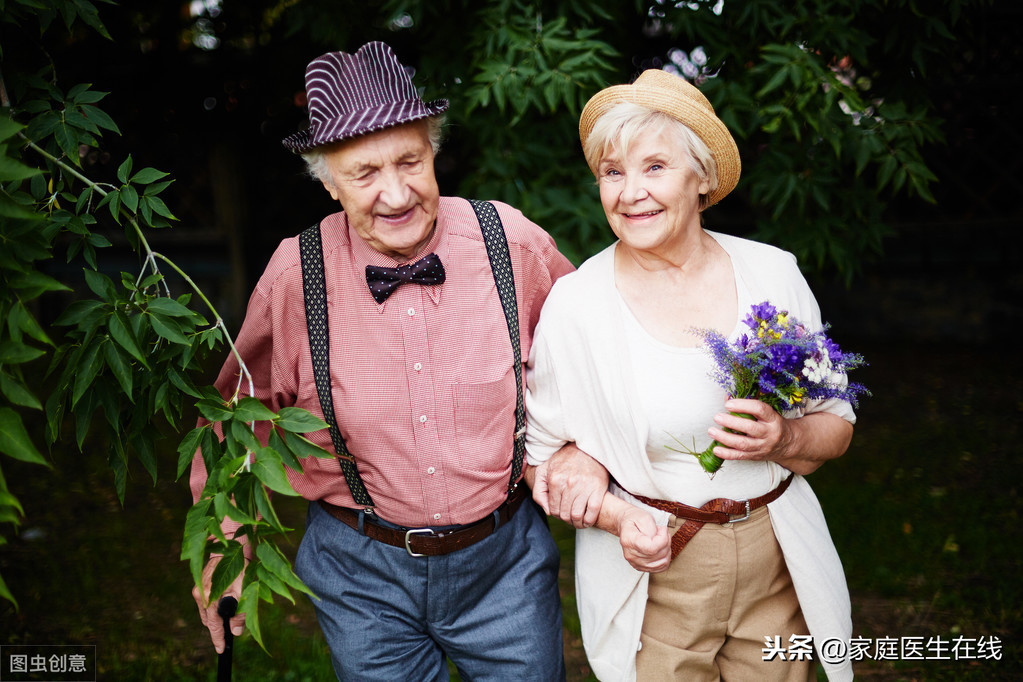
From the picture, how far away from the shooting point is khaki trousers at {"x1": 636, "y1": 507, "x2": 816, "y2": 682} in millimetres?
1993

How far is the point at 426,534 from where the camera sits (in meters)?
2.05

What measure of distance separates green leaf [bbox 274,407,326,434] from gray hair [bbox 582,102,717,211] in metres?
0.92

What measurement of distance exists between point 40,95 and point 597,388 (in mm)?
1399

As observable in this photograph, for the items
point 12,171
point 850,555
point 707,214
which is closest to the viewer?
point 12,171

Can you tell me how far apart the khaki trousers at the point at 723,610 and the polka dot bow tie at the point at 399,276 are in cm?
84

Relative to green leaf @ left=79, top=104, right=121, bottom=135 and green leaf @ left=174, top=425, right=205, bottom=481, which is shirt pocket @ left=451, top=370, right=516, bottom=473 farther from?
green leaf @ left=79, top=104, right=121, bottom=135

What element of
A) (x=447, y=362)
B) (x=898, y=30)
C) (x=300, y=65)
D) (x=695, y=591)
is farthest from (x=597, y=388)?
(x=300, y=65)

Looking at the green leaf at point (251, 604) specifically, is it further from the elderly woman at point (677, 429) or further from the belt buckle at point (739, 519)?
the belt buckle at point (739, 519)

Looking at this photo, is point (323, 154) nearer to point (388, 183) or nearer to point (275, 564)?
point (388, 183)

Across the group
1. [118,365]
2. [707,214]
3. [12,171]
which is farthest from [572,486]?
[707,214]

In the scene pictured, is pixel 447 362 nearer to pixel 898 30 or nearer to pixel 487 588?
pixel 487 588

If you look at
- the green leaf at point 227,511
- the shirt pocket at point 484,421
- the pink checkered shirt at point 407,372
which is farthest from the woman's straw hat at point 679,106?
the green leaf at point 227,511

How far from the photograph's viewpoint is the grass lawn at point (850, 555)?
362 centimetres

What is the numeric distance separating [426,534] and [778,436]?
882mm
